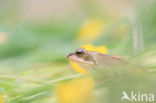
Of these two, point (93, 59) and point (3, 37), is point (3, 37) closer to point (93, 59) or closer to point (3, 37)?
point (3, 37)

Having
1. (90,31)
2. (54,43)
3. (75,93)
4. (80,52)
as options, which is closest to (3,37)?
(54,43)

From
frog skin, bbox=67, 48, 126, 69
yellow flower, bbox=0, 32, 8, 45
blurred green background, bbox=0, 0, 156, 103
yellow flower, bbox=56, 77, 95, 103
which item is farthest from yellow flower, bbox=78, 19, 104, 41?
yellow flower, bbox=56, 77, 95, 103

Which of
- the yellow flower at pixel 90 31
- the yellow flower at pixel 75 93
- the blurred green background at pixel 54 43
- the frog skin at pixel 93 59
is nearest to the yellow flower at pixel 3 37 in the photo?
the blurred green background at pixel 54 43

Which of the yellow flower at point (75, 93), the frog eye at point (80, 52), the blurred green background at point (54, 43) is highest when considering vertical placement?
the blurred green background at point (54, 43)

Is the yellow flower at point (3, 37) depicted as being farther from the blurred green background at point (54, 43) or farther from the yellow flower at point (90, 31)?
the yellow flower at point (90, 31)

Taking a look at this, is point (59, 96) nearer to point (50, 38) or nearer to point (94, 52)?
point (94, 52)

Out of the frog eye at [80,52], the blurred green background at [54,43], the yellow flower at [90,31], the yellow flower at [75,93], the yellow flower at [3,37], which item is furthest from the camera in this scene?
the yellow flower at [90,31]
